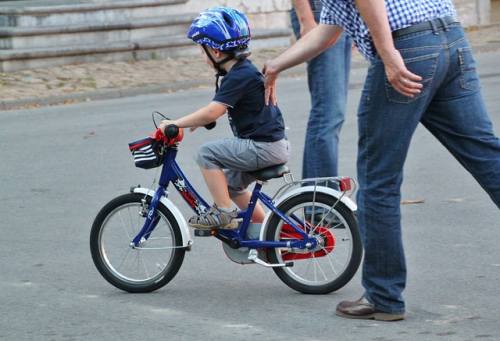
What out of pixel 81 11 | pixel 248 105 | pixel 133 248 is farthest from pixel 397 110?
pixel 81 11

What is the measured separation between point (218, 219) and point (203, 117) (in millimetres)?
514

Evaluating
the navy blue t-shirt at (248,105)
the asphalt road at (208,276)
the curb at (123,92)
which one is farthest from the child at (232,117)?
Answer: the curb at (123,92)

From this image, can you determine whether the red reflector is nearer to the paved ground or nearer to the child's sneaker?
the child's sneaker

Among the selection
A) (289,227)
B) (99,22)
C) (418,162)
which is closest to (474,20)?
(99,22)

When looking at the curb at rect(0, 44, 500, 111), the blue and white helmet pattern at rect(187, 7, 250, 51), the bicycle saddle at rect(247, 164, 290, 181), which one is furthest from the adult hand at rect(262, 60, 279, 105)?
the curb at rect(0, 44, 500, 111)

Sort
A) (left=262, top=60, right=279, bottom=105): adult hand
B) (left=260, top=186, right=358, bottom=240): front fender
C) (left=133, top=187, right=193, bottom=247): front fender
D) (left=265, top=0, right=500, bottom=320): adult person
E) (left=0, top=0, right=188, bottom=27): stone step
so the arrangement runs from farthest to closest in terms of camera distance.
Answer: (left=0, top=0, right=188, bottom=27): stone step → (left=133, top=187, right=193, bottom=247): front fender → (left=260, top=186, right=358, bottom=240): front fender → (left=262, top=60, right=279, bottom=105): adult hand → (left=265, top=0, right=500, bottom=320): adult person

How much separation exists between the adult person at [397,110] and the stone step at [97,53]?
12.4 metres

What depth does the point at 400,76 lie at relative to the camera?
475 cm

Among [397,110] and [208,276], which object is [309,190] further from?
[397,110]

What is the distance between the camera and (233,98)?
5711 millimetres

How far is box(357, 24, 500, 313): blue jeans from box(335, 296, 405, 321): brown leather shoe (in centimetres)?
3

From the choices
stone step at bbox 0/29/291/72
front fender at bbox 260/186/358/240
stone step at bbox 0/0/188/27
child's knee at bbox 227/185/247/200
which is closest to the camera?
front fender at bbox 260/186/358/240

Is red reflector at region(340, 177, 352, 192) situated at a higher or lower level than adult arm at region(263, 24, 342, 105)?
lower

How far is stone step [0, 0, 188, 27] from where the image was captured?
18.1 meters
